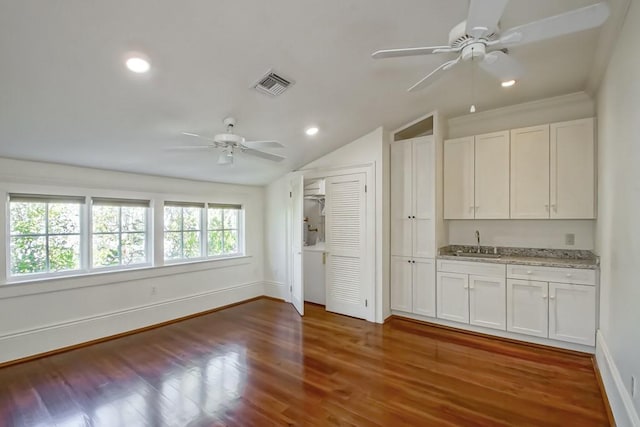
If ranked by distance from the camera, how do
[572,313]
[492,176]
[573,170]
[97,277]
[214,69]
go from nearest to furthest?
[214,69] → [572,313] → [573,170] → [97,277] → [492,176]

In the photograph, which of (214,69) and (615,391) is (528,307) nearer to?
(615,391)

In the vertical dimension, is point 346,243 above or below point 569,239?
below

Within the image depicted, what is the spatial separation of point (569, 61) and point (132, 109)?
3895mm

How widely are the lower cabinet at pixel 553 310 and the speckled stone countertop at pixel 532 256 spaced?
0.21 meters

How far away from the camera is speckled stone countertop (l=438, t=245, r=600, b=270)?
10.3 feet

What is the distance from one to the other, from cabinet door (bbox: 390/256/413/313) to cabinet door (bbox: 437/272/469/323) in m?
0.39

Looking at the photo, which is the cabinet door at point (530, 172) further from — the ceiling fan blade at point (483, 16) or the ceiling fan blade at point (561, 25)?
the ceiling fan blade at point (483, 16)

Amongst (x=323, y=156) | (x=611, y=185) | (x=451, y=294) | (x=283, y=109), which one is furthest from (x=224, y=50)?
(x=451, y=294)

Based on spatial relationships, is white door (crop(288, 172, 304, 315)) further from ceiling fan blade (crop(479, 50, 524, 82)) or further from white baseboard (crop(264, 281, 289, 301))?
ceiling fan blade (crop(479, 50, 524, 82))

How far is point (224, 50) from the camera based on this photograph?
2.20m

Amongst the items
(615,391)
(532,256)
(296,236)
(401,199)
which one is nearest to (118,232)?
(296,236)

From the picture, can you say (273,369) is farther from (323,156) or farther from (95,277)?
(323,156)

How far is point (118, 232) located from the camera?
3.96 meters

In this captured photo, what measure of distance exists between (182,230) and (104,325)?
1.55m
